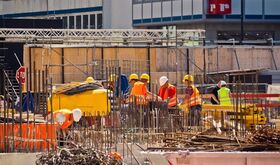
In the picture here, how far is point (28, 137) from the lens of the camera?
16516mm

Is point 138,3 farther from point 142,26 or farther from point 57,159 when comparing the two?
point 57,159

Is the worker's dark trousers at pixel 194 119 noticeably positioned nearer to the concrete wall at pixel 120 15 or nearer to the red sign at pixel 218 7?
the red sign at pixel 218 7

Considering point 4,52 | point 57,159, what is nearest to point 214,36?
point 4,52

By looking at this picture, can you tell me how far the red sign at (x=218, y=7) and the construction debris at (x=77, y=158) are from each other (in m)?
50.1

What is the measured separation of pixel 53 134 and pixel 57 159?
11.9ft

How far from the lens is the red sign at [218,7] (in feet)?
206

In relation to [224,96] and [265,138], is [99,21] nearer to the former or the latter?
[224,96]

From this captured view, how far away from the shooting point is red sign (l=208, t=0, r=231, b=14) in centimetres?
6284

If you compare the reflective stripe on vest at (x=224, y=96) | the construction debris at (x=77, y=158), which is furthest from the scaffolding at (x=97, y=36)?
the construction debris at (x=77, y=158)

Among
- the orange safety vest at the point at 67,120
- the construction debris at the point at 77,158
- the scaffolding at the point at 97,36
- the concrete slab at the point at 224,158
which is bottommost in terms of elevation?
the concrete slab at the point at 224,158

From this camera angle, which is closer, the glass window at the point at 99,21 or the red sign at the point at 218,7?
the red sign at the point at 218,7

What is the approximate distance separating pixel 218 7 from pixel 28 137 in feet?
155

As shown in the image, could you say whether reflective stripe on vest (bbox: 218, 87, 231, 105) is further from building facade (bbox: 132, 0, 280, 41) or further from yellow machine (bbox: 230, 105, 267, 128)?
building facade (bbox: 132, 0, 280, 41)

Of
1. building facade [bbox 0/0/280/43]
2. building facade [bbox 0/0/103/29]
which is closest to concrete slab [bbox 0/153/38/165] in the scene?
building facade [bbox 0/0/280/43]
